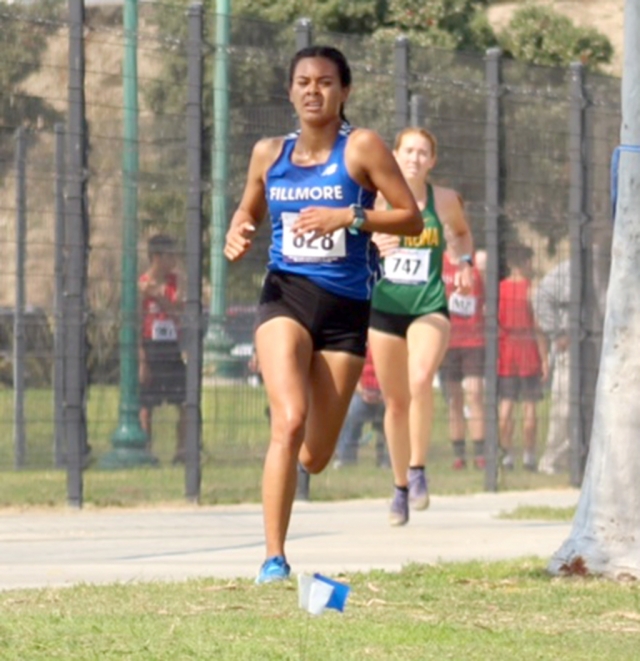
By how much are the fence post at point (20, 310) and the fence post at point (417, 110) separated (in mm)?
3383

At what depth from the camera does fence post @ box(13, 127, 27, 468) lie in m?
12.5

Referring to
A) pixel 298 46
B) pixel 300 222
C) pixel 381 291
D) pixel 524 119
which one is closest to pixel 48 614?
pixel 300 222

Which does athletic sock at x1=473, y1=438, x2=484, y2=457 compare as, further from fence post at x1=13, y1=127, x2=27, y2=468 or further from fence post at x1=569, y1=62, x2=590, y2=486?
fence post at x1=13, y1=127, x2=27, y2=468

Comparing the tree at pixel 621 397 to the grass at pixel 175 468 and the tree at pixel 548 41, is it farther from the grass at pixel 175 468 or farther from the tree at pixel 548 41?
the tree at pixel 548 41

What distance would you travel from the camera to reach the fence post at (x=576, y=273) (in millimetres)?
16062

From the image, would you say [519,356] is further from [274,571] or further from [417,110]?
[274,571]

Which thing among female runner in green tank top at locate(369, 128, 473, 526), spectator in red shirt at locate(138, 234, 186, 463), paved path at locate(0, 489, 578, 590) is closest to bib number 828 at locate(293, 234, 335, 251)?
paved path at locate(0, 489, 578, 590)

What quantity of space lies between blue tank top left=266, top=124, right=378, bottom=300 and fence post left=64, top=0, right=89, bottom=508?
418 centimetres

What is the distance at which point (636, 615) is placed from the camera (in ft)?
24.4

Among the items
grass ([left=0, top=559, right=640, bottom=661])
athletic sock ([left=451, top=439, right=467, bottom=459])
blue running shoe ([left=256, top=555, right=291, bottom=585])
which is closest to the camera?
grass ([left=0, top=559, right=640, bottom=661])

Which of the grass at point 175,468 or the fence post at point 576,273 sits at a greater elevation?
the fence post at point 576,273

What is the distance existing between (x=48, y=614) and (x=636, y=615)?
1993 millimetres

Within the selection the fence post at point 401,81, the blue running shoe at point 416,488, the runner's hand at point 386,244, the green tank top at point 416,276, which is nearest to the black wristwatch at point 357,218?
the runner's hand at point 386,244

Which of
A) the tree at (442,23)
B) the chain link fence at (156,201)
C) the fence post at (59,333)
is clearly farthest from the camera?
the tree at (442,23)
